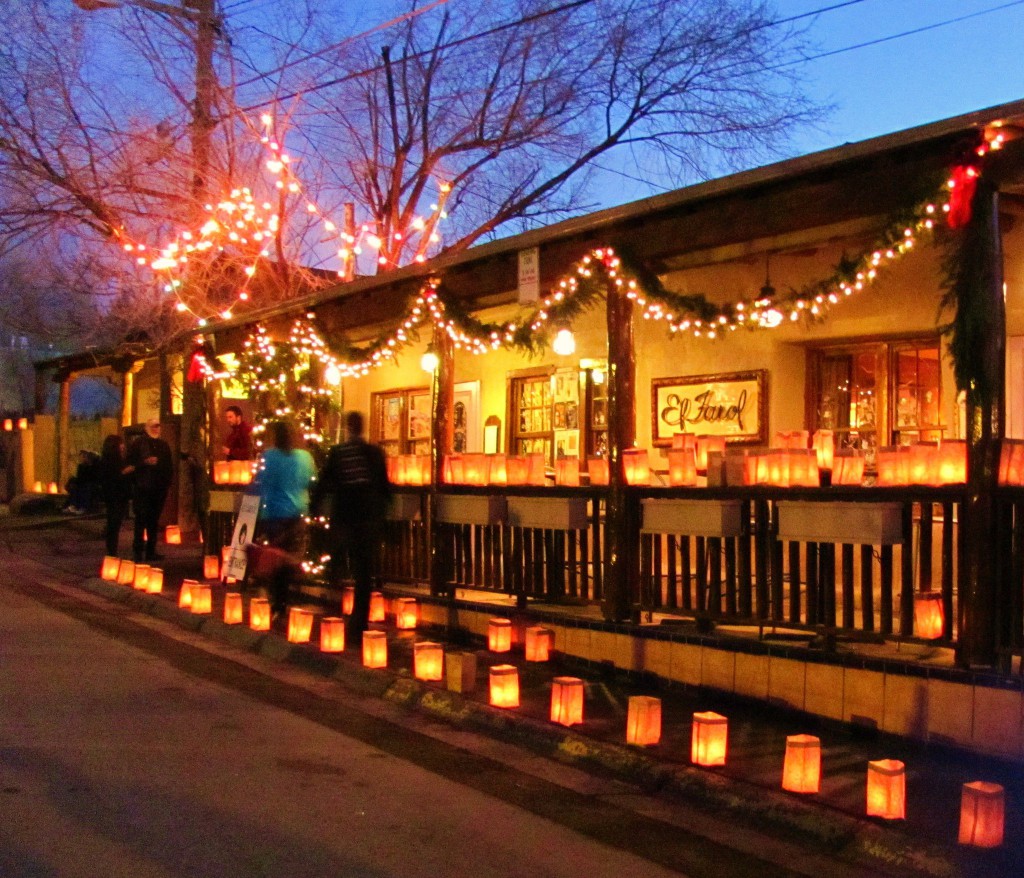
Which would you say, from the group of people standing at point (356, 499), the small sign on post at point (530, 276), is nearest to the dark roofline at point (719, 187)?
the small sign on post at point (530, 276)

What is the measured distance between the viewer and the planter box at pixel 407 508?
10383mm

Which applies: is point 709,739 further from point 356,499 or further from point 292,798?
point 356,499

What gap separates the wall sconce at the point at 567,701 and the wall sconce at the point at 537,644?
1.84 m

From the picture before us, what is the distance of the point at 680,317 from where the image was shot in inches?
323

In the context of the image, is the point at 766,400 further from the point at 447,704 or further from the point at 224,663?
the point at 224,663

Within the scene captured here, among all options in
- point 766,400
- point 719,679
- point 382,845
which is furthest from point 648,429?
point 382,845

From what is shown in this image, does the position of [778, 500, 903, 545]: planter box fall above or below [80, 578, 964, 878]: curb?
above

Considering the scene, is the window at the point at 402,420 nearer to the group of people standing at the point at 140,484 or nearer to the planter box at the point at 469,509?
the group of people standing at the point at 140,484

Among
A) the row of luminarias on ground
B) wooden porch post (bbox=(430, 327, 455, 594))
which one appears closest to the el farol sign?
wooden porch post (bbox=(430, 327, 455, 594))

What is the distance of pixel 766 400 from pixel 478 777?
4.94m

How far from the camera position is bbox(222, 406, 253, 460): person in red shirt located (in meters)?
13.3

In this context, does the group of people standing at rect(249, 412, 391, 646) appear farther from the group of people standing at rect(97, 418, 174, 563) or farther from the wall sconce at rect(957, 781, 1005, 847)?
the wall sconce at rect(957, 781, 1005, 847)

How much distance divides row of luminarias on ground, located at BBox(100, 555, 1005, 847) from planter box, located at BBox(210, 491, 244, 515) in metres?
1.05

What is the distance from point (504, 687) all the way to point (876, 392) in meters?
4.25
